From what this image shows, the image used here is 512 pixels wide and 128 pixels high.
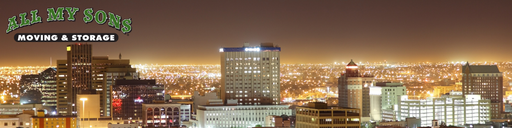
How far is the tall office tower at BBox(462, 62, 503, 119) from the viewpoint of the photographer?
190000 millimetres

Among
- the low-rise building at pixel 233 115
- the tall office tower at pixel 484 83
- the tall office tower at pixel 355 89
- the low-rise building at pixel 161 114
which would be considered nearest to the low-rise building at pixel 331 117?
the low-rise building at pixel 233 115

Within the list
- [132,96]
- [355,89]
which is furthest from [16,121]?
[355,89]

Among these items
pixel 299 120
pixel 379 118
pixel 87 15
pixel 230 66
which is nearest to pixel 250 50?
pixel 230 66

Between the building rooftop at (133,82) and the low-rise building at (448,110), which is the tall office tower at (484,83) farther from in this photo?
the building rooftop at (133,82)

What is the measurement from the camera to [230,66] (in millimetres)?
168625

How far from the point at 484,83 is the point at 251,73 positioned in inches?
2081

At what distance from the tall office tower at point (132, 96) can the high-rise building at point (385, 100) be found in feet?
132

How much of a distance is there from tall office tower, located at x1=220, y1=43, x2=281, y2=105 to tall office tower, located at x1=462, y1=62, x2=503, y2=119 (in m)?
45.4

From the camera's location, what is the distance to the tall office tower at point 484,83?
623 feet

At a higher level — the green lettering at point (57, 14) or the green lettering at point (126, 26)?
the green lettering at point (57, 14)

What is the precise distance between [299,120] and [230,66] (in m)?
63.4

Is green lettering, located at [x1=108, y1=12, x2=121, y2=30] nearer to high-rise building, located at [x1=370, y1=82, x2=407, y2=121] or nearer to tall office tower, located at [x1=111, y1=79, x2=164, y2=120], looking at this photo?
high-rise building, located at [x1=370, y1=82, x2=407, y2=121]

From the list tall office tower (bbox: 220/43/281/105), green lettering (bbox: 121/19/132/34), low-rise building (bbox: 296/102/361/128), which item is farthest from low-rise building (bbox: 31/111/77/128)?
green lettering (bbox: 121/19/132/34)

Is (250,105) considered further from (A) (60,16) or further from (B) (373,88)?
(A) (60,16)
